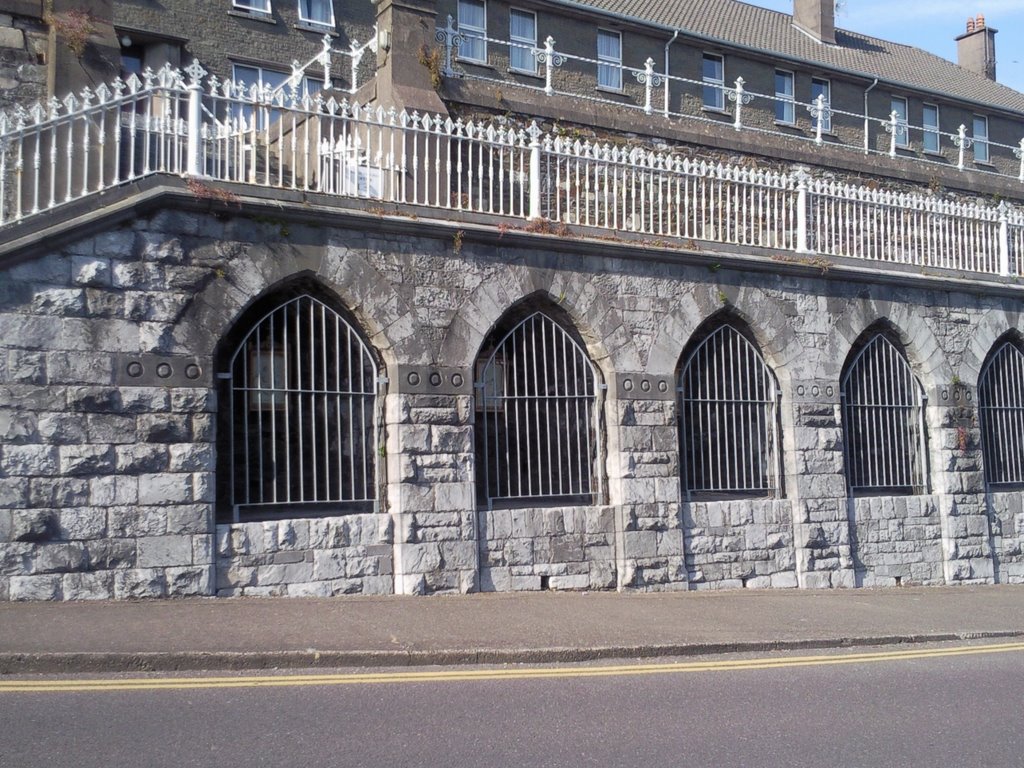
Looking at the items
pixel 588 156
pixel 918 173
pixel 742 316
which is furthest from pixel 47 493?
pixel 918 173

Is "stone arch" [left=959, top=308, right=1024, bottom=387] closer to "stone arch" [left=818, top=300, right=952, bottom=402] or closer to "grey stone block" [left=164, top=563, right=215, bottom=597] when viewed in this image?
"stone arch" [left=818, top=300, right=952, bottom=402]

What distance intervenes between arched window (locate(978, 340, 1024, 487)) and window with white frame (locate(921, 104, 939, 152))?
15.5 metres

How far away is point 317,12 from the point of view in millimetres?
23969

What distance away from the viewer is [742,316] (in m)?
13.2

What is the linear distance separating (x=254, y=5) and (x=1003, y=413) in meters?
17.0

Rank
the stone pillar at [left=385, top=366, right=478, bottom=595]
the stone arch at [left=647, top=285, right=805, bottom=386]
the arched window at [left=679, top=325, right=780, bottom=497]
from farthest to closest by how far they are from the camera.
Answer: the arched window at [left=679, top=325, right=780, bottom=497] → the stone arch at [left=647, top=285, right=805, bottom=386] → the stone pillar at [left=385, top=366, right=478, bottom=595]

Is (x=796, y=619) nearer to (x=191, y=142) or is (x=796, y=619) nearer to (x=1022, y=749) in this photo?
(x=1022, y=749)

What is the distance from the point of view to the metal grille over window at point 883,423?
14.2m

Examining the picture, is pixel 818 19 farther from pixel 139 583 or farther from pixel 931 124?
pixel 139 583

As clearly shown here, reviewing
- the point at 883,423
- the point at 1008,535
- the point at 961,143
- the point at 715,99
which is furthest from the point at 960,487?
the point at 715,99

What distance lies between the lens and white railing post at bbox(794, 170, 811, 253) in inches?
545

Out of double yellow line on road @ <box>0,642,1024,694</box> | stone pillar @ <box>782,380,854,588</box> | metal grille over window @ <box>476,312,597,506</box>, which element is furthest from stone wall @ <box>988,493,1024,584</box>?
metal grille over window @ <box>476,312,597,506</box>

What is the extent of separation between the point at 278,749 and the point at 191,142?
6.21 metres

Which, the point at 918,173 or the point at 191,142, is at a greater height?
the point at 918,173
